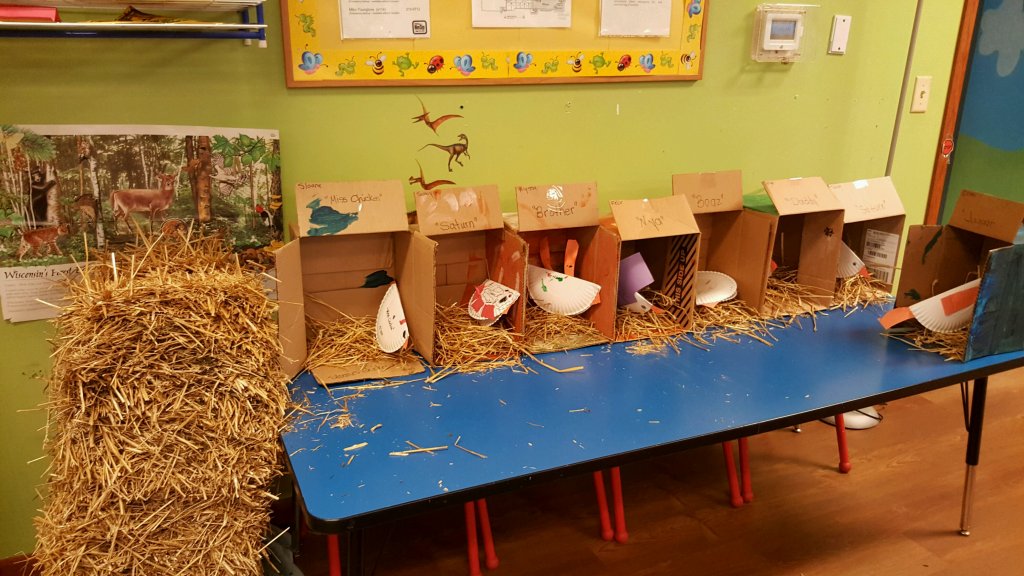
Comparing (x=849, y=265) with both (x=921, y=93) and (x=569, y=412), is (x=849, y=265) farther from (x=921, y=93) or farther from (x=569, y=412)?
(x=569, y=412)

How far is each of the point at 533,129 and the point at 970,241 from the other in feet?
4.94

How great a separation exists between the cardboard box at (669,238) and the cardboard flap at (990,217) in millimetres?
881

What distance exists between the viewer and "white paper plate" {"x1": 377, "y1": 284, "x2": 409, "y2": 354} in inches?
76.9

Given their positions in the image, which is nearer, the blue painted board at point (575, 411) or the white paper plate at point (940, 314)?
the blue painted board at point (575, 411)

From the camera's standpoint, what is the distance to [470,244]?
2.23m

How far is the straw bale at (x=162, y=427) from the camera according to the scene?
1419 mm

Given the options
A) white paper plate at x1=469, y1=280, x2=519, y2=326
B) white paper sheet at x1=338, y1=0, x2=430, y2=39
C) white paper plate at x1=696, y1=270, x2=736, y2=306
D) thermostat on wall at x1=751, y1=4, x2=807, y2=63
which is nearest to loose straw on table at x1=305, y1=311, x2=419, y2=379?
white paper plate at x1=469, y1=280, x2=519, y2=326

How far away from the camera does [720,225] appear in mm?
2518

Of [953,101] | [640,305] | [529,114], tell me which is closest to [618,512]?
[640,305]

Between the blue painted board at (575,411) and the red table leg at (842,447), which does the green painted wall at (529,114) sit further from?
the red table leg at (842,447)

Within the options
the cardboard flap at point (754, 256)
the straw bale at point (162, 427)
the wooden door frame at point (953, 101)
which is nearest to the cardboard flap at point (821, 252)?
the cardboard flap at point (754, 256)

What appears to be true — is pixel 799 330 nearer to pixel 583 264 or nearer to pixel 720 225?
pixel 720 225

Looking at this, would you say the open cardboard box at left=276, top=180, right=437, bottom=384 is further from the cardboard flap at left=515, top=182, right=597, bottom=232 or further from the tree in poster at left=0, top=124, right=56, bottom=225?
the tree in poster at left=0, top=124, right=56, bottom=225

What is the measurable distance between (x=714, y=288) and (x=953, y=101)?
1.73m
